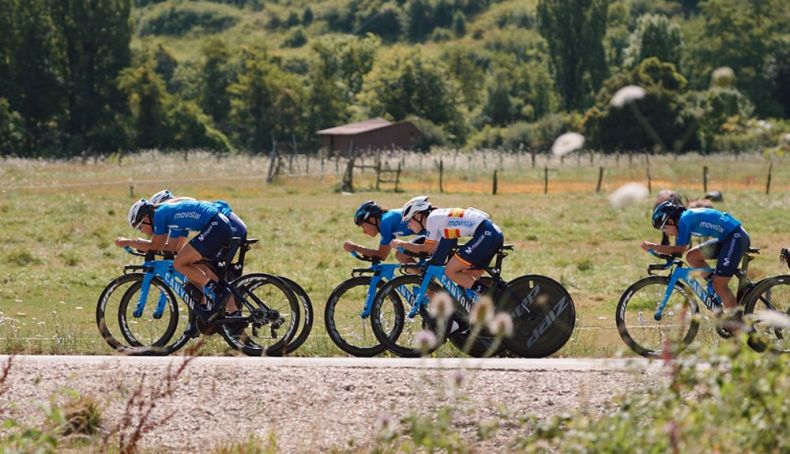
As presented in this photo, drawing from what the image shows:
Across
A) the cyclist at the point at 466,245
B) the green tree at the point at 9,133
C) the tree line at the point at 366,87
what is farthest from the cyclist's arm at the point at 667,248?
the green tree at the point at 9,133

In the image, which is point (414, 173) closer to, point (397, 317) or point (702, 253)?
point (702, 253)

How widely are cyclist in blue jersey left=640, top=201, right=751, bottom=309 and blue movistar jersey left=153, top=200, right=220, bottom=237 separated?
13.6ft

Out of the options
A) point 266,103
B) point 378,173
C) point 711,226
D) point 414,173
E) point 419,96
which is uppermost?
point 419,96

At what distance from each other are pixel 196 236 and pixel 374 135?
80.2 meters

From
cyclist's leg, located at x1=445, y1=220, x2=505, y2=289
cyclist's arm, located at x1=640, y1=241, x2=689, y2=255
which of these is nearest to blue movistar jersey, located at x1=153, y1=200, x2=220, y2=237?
cyclist's leg, located at x1=445, y1=220, x2=505, y2=289

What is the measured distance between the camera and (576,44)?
119062mm

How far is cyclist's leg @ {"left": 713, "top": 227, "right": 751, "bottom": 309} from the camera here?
39.3 feet

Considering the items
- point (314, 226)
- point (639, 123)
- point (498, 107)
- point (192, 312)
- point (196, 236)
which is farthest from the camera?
point (498, 107)

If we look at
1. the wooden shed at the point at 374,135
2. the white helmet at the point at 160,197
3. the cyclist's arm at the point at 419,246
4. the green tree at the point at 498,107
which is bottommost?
the wooden shed at the point at 374,135

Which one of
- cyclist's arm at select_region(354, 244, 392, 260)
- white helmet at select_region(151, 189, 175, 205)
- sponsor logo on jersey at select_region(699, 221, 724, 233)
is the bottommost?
cyclist's arm at select_region(354, 244, 392, 260)

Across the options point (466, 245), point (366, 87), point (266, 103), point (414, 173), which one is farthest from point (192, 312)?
point (366, 87)

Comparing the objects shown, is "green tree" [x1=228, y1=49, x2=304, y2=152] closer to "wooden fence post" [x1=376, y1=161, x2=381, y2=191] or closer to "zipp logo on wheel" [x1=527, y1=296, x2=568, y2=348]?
"wooden fence post" [x1=376, y1=161, x2=381, y2=191]

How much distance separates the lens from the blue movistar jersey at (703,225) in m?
11.9

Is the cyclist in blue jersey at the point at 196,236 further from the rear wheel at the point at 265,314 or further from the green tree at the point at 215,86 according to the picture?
the green tree at the point at 215,86
